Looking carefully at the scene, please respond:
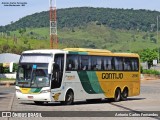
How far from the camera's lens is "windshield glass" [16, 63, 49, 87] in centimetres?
2562

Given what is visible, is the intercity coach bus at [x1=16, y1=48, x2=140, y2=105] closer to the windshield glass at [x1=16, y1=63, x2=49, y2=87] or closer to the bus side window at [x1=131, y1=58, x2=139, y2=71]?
the windshield glass at [x1=16, y1=63, x2=49, y2=87]

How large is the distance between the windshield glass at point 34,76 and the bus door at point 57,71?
43 cm

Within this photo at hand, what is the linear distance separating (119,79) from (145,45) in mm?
159080

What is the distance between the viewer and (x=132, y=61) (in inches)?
1265

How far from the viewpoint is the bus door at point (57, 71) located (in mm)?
25844

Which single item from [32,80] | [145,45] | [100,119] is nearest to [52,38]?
[32,80]

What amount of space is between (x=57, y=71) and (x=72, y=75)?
1262mm

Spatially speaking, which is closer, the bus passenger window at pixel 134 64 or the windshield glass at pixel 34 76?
the windshield glass at pixel 34 76

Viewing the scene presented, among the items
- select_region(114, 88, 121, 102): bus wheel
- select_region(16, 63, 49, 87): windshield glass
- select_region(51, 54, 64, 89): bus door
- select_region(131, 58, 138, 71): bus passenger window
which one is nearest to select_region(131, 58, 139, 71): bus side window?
select_region(131, 58, 138, 71): bus passenger window

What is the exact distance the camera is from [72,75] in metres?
27.0

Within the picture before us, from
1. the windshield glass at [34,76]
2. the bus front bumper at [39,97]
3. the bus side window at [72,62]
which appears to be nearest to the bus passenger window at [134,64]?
the bus side window at [72,62]

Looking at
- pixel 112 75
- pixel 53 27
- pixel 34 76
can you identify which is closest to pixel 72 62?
pixel 34 76

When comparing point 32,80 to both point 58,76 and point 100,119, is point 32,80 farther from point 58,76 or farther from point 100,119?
point 100,119

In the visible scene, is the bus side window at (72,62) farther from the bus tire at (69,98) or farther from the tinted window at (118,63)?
the tinted window at (118,63)
